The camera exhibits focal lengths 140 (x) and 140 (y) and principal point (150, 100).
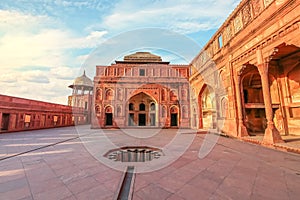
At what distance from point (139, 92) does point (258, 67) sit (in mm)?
14431

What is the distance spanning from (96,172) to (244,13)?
1125cm

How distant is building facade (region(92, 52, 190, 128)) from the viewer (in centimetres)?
1929

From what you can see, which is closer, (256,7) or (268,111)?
(268,111)

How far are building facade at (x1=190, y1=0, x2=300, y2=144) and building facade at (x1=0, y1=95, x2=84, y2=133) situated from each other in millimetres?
19162

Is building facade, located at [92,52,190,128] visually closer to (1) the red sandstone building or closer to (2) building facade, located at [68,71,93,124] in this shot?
(1) the red sandstone building

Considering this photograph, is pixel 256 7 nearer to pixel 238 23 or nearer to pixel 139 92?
pixel 238 23

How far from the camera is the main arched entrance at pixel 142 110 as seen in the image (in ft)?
73.6

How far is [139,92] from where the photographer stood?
20.1m

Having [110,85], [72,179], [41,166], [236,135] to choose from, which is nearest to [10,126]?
[110,85]

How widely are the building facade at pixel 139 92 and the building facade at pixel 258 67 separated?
23.2 ft

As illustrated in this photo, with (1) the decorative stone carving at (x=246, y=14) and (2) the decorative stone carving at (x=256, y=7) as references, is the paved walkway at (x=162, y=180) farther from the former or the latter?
(1) the decorative stone carving at (x=246, y=14)

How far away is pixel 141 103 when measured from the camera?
23.0 meters

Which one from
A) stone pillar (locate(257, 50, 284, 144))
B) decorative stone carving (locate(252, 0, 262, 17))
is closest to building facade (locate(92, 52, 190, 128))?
Result: stone pillar (locate(257, 50, 284, 144))

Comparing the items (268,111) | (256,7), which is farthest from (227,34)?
(268,111)
